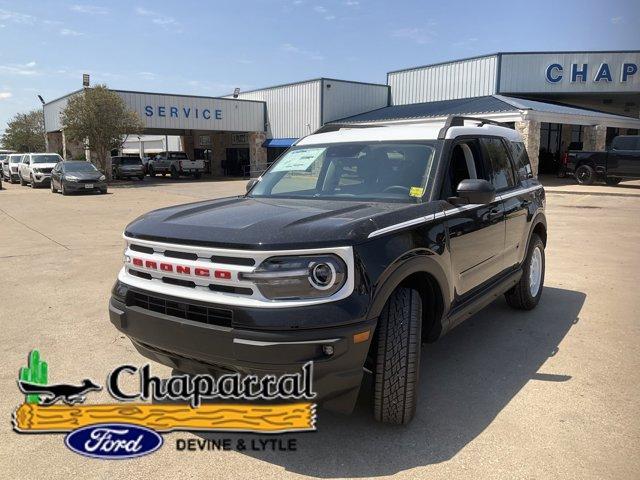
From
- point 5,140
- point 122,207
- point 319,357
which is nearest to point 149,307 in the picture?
point 319,357

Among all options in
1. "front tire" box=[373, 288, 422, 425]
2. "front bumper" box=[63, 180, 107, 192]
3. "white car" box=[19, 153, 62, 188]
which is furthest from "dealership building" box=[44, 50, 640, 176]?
"front tire" box=[373, 288, 422, 425]

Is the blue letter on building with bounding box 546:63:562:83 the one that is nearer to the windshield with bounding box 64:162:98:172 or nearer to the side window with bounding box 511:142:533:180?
the windshield with bounding box 64:162:98:172

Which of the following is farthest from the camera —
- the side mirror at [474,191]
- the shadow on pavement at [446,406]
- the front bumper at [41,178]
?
the front bumper at [41,178]

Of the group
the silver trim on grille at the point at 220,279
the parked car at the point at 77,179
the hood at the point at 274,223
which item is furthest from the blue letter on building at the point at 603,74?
the silver trim on grille at the point at 220,279

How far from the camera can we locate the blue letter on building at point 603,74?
98.7 feet

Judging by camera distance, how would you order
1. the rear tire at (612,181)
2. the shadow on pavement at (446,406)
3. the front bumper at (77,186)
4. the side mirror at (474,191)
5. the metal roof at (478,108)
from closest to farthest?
the shadow on pavement at (446,406), the side mirror at (474,191), the front bumper at (77,186), the rear tire at (612,181), the metal roof at (478,108)

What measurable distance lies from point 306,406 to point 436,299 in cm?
113

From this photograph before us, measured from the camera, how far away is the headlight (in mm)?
2678

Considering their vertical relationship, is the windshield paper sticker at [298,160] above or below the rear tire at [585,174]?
above

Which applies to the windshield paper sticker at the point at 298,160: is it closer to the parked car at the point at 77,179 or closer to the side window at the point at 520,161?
the side window at the point at 520,161

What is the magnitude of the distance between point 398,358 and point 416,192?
125cm

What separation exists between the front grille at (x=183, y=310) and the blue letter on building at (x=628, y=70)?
34.0 metres

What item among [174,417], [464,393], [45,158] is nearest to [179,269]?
[174,417]

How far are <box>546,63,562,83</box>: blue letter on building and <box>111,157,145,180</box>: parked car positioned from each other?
2620cm
